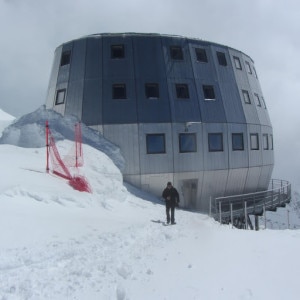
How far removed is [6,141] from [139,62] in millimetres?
8761

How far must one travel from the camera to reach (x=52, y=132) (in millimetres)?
20031

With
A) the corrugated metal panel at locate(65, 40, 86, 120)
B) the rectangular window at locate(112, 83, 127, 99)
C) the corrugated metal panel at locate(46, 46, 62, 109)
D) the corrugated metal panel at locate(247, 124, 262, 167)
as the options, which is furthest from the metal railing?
the corrugated metal panel at locate(46, 46, 62, 109)

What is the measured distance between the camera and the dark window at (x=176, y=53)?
23.8 m

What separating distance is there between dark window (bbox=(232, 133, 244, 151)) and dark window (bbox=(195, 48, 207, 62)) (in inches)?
202

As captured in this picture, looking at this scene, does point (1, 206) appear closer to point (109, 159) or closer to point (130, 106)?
point (109, 159)

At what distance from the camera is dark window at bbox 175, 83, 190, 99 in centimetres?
2305

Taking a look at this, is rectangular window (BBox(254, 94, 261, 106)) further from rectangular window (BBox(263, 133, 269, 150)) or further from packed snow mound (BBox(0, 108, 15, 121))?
packed snow mound (BBox(0, 108, 15, 121))

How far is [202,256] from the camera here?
9.89m

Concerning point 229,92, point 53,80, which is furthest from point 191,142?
point 53,80

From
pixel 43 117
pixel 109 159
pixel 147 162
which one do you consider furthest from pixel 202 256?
pixel 43 117

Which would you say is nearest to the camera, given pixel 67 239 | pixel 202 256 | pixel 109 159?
pixel 67 239

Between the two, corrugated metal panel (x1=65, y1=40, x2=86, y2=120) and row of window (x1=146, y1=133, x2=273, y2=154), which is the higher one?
corrugated metal panel (x1=65, y1=40, x2=86, y2=120)

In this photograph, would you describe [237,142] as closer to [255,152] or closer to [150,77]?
[255,152]

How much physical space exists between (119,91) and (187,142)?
490cm
